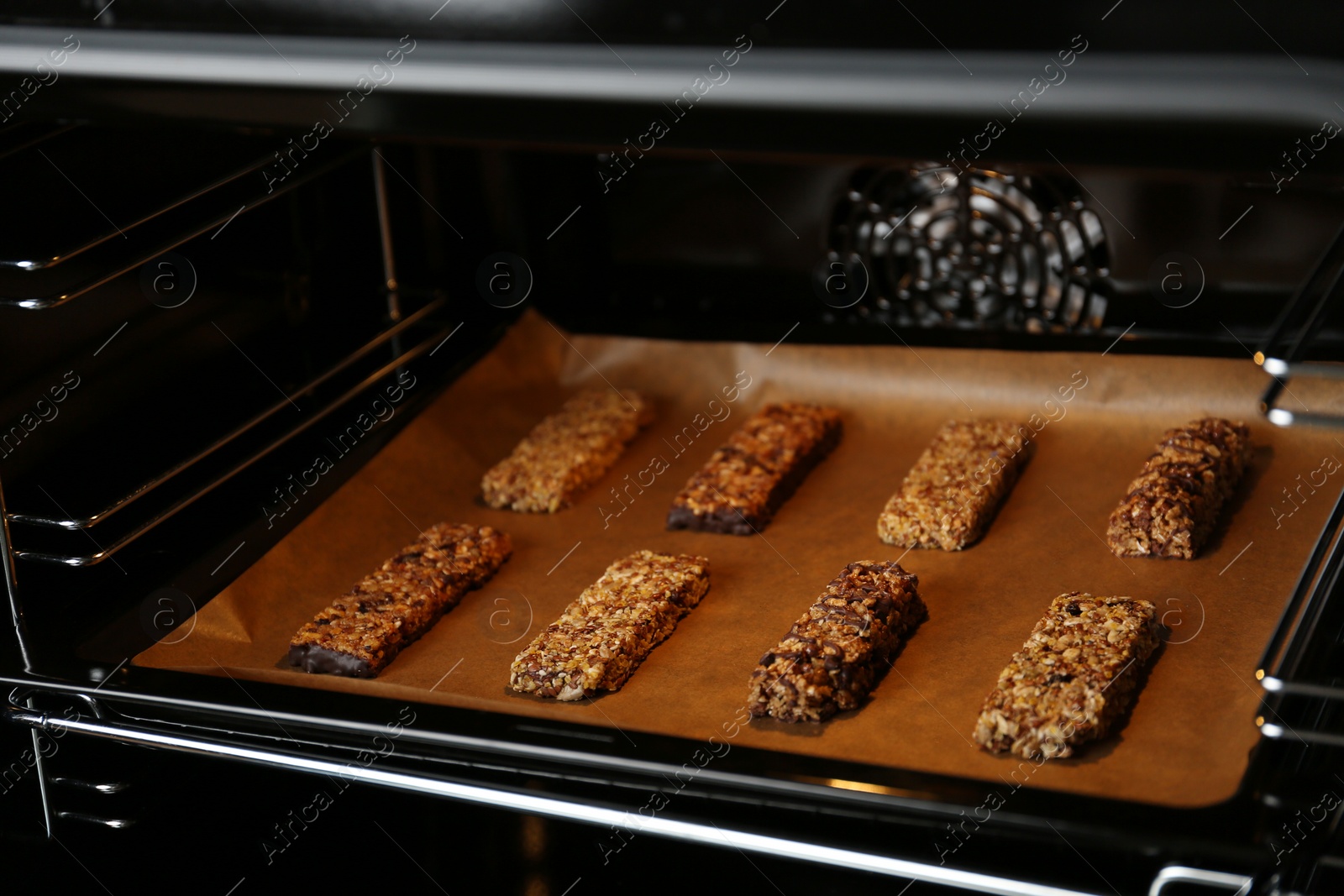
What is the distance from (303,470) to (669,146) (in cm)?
137

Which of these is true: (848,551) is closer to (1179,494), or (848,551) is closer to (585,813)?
(1179,494)

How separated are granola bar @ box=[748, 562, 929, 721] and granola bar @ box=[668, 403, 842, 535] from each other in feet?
1.14

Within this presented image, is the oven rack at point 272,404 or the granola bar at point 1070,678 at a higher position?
the oven rack at point 272,404

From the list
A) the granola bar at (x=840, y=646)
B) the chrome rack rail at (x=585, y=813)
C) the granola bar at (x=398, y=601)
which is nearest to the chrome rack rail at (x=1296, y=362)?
the chrome rack rail at (x=585, y=813)

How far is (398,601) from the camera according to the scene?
248cm

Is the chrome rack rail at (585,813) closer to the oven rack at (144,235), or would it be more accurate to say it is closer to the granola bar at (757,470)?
the oven rack at (144,235)

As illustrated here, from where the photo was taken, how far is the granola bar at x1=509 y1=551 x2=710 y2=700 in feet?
7.34

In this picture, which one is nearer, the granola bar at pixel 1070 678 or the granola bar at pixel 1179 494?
the granola bar at pixel 1070 678

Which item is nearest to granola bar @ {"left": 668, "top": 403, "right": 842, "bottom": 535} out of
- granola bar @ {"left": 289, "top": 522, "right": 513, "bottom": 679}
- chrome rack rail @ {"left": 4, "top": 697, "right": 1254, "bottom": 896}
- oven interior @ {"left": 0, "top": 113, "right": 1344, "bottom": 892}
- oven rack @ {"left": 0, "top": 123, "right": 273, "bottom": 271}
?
oven interior @ {"left": 0, "top": 113, "right": 1344, "bottom": 892}

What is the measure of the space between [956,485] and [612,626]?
30.8 inches

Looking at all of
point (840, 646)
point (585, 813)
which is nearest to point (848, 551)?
point (840, 646)

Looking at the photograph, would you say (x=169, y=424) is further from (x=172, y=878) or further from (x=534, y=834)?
(x=534, y=834)

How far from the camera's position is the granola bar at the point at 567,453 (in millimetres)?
2873

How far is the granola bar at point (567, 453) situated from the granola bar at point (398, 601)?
15 cm
